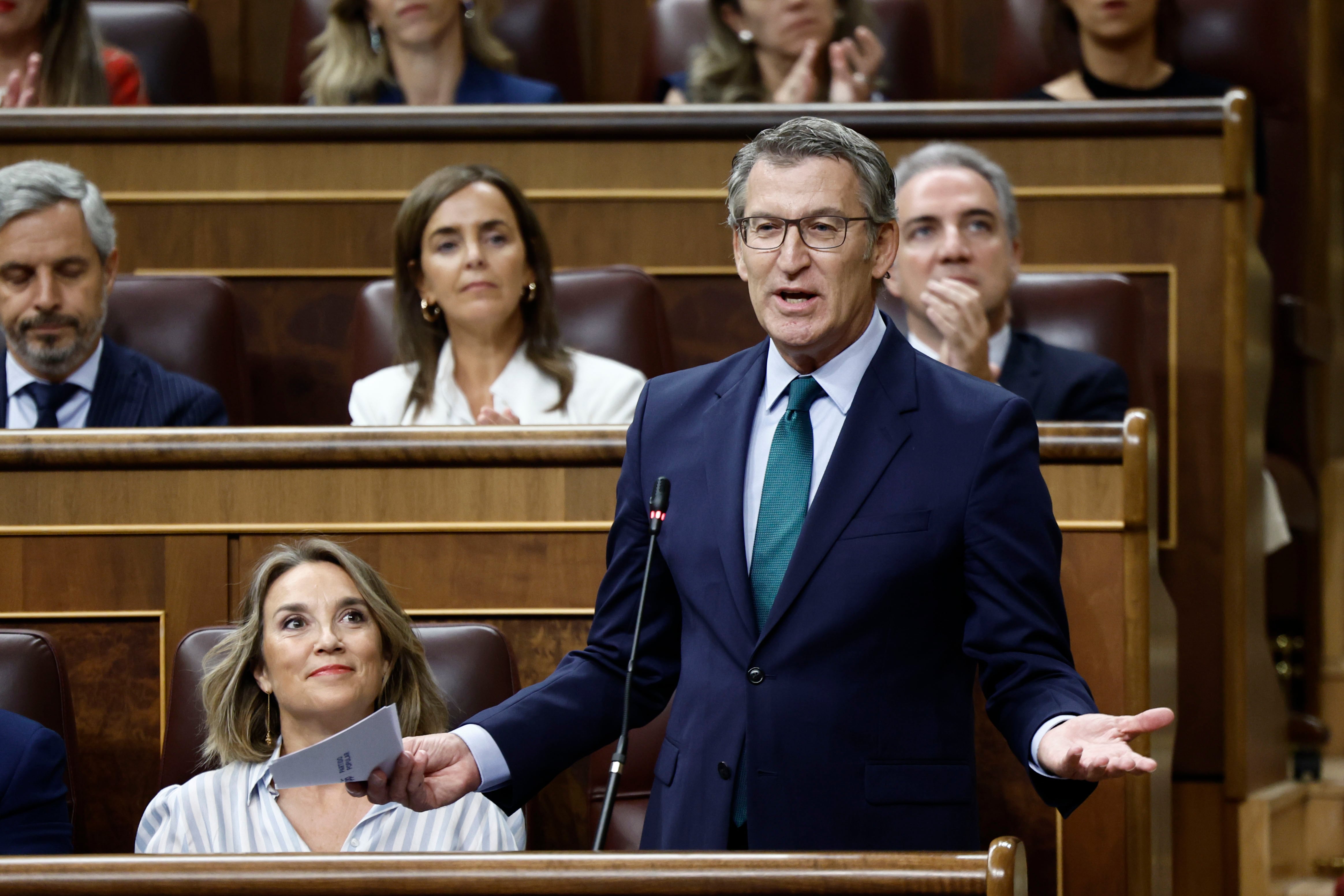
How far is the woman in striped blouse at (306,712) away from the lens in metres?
0.96

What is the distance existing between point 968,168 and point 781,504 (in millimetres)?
720

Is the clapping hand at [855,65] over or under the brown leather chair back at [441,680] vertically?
over

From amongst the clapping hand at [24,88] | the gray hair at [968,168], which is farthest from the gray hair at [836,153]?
the clapping hand at [24,88]

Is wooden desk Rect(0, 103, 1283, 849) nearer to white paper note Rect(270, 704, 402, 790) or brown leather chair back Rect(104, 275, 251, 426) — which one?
brown leather chair back Rect(104, 275, 251, 426)

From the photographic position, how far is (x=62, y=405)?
4.48 ft

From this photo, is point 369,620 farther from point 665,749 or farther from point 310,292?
point 310,292

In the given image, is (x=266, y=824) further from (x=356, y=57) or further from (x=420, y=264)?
(x=356, y=57)

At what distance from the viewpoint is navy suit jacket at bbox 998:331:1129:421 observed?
135cm

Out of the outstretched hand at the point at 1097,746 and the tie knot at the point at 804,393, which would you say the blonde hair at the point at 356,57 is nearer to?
the tie knot at the point at 804,393

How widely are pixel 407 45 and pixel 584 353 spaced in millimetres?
506

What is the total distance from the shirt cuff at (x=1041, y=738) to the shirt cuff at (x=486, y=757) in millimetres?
242

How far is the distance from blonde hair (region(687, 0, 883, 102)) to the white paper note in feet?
3.70

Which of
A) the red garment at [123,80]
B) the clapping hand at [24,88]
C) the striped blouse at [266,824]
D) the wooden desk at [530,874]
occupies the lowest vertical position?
the striped blouse at [266,824]

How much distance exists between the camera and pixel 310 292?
5.22 ft
